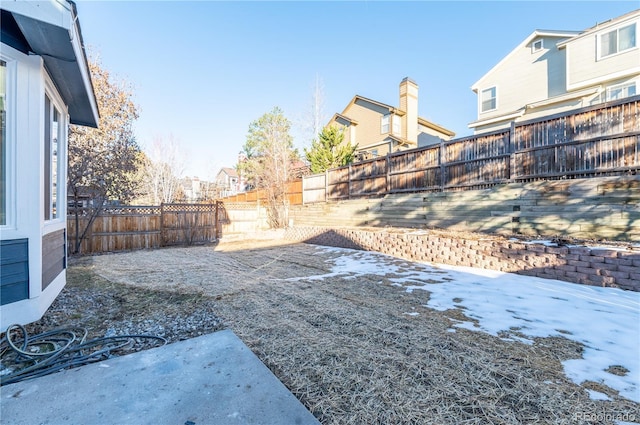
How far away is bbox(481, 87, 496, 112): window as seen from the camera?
14.1 meters

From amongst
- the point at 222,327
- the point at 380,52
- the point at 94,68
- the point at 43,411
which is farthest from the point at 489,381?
the point at 380,52

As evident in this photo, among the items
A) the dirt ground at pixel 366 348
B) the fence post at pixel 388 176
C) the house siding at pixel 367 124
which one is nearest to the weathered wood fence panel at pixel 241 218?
the fence post at pixel 388 176

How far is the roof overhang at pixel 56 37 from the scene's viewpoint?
217 centimetres

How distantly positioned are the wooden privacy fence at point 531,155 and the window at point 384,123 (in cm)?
875

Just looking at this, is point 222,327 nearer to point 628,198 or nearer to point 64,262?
point 64,262

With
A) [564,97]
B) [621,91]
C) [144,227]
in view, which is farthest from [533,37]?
[144,227]

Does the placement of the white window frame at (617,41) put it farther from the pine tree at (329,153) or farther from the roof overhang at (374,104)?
the pine tree at (329,153)

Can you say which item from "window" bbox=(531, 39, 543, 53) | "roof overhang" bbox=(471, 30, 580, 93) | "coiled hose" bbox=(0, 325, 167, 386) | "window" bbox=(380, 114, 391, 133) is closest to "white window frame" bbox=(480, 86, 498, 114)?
"roof overhang" bbox=(471, 30, 580, 93)

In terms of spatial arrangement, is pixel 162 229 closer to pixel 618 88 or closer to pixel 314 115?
pixel 314 115

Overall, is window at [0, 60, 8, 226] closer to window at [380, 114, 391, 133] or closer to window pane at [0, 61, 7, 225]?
window pane at [0, 61, 7, 225]

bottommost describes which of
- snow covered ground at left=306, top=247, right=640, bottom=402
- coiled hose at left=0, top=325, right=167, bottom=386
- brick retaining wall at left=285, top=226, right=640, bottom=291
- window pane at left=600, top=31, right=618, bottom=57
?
snow covered ground at left=306, top=247, right=640, bottom=402

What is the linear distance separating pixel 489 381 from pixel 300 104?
736 inches

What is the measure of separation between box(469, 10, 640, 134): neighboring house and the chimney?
10.1ft

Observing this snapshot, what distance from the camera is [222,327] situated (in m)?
2.54
